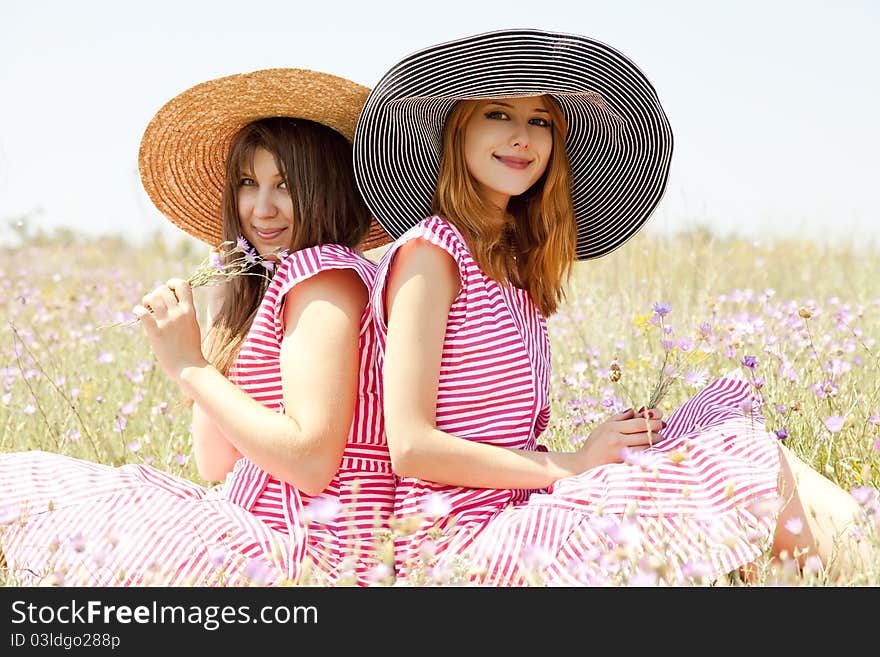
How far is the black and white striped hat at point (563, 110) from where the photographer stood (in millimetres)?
2555

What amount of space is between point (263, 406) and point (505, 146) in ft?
2.99

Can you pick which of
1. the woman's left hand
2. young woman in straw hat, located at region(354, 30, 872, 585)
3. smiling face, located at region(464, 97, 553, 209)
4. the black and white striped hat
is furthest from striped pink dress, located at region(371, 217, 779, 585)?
the woman's left hand

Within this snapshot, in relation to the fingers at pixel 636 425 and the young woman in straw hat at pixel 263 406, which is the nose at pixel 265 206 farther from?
the fingers at pixel 636 425

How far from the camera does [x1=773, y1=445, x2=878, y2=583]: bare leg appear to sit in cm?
220

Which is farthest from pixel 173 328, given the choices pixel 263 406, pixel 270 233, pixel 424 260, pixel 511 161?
pixel 511 161

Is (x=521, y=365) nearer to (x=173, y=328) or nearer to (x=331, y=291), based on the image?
(x=331, y=291)

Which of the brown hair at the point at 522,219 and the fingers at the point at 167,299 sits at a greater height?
the brown hair at the point at 522,219

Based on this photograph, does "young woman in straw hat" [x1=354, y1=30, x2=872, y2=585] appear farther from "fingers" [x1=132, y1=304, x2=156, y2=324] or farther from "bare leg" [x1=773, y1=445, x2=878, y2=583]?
"fingers" [x1=132, y1=304, x2=156, y2=324]

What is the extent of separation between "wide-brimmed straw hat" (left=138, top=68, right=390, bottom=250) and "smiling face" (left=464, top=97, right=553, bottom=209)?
359 millimetres

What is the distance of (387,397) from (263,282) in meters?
0.67

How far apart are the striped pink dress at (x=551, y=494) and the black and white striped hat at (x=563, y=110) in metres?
0.34

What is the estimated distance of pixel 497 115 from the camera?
8.94 feet

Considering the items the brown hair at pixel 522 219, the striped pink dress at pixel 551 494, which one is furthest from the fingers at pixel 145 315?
the brown hair at pixel 522 219

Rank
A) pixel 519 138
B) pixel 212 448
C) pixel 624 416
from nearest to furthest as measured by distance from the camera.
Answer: pixel 624 416, pixel 519 138, pixel 212 448
